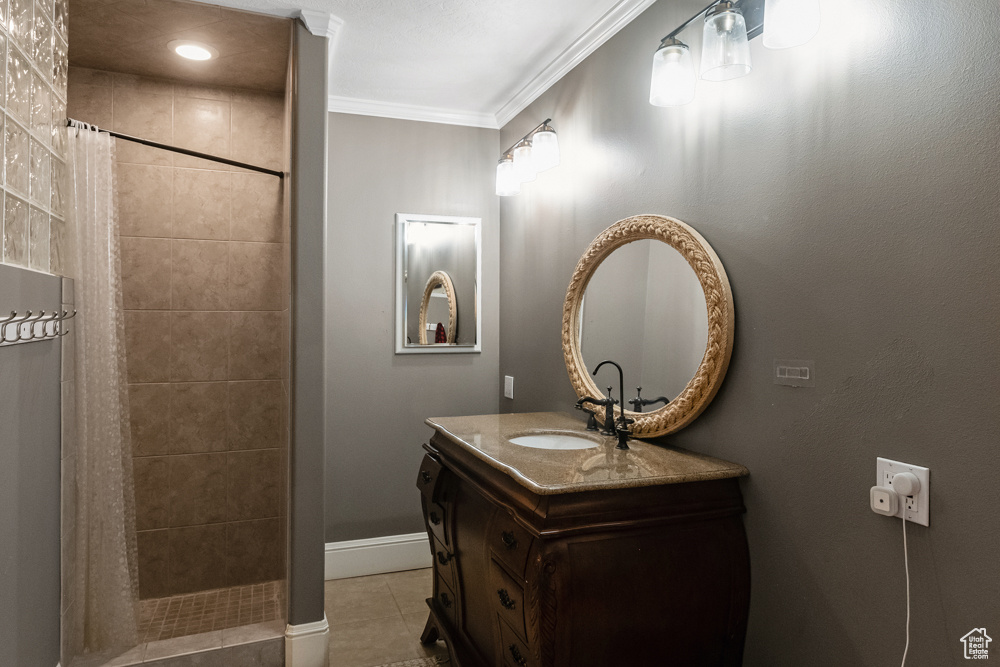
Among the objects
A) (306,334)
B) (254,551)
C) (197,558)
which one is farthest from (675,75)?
(197,558)

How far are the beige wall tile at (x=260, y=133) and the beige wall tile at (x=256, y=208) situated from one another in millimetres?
84

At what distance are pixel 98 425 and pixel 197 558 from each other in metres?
0.94

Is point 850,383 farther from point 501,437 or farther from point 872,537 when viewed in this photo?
point 501,437

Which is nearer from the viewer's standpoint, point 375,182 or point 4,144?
point 4,144

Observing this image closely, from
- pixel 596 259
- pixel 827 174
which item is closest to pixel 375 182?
pixel 596 259

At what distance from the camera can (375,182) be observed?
321 centimetres

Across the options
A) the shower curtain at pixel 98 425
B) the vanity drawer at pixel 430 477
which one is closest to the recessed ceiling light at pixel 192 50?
the shower curtain at pixel 98 425

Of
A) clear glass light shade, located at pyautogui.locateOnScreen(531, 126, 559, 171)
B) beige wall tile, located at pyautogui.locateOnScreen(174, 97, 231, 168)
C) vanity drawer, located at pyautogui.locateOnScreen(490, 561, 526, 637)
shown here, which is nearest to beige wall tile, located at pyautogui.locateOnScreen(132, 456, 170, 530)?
beige wall tile, located at pyautogui.locateOnScreen(174, 97, 231, 168)

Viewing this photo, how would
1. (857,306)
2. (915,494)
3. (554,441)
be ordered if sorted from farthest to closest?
(554,441) < (857,306) < (915,494)

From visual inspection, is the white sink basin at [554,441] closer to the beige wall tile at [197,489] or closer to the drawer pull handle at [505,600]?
the drawer pull handle at [505,600]

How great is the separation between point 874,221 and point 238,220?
2.52 m

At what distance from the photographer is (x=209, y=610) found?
2.55 meters

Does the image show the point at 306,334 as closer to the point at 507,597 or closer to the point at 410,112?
the point at 507,597

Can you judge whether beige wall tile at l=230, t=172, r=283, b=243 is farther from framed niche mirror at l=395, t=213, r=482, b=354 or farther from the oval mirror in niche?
the oval mirror in niche
